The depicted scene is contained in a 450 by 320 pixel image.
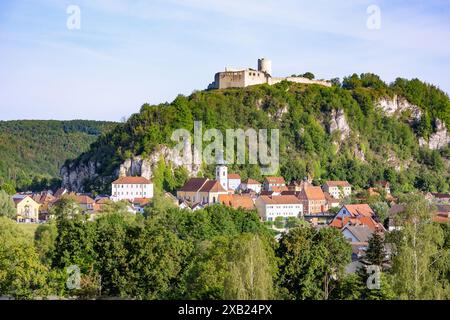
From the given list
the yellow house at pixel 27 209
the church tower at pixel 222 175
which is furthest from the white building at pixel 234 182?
the yellow house at pixel 27 209

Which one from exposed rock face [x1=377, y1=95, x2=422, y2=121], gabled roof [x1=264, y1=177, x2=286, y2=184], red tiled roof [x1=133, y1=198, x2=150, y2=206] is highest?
exposed rock face [x1=377, y1=95, x2=422, y2=121]

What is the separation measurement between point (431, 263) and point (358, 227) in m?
22.5

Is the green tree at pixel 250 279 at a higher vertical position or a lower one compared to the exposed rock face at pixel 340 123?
lower

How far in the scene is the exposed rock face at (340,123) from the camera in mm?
96125

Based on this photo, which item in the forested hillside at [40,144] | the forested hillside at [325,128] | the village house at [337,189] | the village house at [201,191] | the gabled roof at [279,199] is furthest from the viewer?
the forested hillside at [40,144]

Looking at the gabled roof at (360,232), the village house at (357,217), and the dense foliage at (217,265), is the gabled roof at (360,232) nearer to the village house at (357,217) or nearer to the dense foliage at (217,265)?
the village house at (357,217)

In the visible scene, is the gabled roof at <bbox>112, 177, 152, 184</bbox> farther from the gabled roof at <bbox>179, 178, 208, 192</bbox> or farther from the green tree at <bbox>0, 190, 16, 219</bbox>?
the green tree at <bbox>0, 190, 16, 219</bbox>

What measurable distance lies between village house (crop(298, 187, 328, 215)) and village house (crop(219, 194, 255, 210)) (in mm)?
5719

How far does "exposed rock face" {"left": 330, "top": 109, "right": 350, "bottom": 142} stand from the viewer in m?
96.1

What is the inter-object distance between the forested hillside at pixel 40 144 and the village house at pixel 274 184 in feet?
129

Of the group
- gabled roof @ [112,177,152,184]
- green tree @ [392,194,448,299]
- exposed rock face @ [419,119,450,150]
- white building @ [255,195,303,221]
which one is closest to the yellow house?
gabled roof @ [112,177,152,184]

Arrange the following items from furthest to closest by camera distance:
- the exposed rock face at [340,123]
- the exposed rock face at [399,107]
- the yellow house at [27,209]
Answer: the exposed rock face at [399,107], the exposed rock face at [340,123], the yellow house at [27,209]

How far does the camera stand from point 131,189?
7294 cm

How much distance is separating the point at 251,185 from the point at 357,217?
2543 cm
